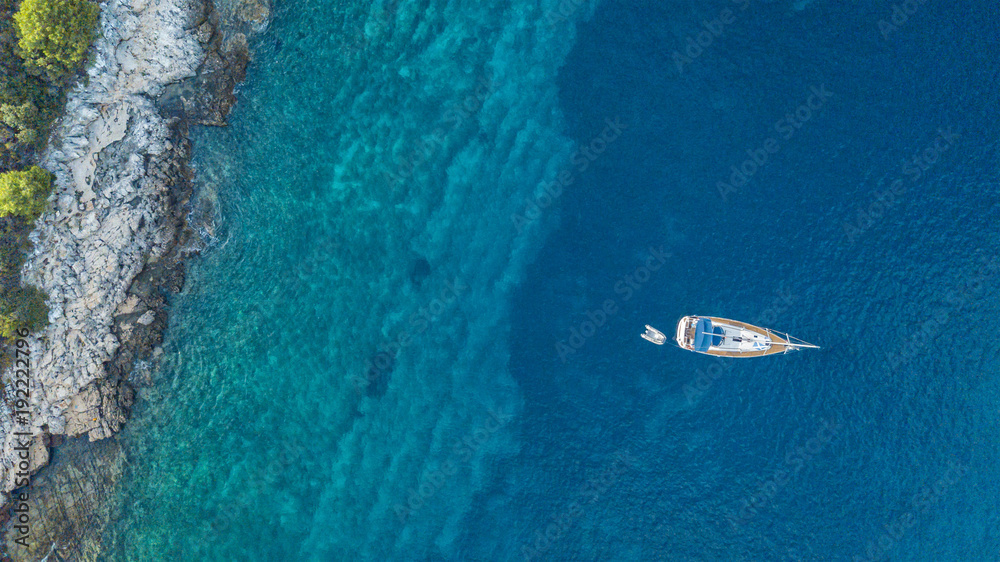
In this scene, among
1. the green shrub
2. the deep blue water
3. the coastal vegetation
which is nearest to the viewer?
the coastal vegetation

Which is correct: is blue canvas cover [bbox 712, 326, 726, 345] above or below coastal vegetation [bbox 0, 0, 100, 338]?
above

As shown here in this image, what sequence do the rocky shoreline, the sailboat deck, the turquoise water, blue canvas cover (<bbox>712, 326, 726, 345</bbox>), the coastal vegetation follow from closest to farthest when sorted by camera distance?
the coastal vegetation
the rocky shoreline
blue canvas cover (<bbox>712, 326, 726, 345</bbox>)
the sailboat deck
the turquoise water

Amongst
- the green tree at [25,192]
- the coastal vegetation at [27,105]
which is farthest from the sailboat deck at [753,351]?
the coastal vegetation at [27,105]

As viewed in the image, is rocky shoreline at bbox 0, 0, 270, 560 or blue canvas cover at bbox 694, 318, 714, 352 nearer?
rocky shoreline at bbox 0, 0, 270, 560

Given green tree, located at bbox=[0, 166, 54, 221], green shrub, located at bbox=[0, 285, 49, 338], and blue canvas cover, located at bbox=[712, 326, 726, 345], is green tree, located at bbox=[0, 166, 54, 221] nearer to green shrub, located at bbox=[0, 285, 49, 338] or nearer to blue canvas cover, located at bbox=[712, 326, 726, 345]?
green shrub, located at bbox=[0, 285, 49, 338]

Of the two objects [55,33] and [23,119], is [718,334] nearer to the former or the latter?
[55,33]

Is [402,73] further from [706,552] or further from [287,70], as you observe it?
[706,552]

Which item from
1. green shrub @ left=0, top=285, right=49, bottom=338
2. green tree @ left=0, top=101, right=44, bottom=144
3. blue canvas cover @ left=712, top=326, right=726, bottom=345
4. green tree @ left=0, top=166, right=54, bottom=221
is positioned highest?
blue canvas cover @ left=712, top=326, right=726, bottom=345

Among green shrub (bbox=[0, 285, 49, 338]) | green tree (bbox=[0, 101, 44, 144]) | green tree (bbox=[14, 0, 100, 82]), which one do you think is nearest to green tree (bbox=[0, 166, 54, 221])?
green tree (bbox=[0, 101, 44, 144])
